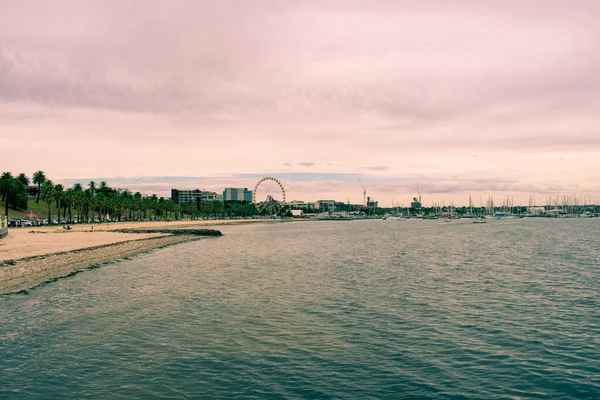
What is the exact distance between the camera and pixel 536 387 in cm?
1636

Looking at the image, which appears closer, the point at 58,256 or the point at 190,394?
the point at 190,394

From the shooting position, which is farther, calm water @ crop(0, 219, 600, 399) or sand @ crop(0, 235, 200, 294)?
sand @ crop(0, 235, 200, 294)

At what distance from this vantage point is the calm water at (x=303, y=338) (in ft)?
53.9

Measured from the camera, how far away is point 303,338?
22469 millimetres

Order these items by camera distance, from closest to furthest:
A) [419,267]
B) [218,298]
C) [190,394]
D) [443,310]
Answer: [190,394]
[443,310]
[218,298]
[419,267]

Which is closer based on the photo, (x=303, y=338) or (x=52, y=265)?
(x=303, y=338)

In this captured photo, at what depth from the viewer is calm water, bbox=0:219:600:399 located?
53.9ft

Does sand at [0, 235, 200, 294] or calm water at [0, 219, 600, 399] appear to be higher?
sand at [0, 235, 200, 294]

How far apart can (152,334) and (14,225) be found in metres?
139

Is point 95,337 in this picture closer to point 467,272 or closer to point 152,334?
point 152,334

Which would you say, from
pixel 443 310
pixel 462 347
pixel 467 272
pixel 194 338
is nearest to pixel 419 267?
pixel 467 272

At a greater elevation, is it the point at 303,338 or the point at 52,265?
the point at 52,265

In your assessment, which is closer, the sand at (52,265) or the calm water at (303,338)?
the calm water at (303,338)

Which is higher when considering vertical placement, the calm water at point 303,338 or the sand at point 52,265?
the sand at point 52,265
